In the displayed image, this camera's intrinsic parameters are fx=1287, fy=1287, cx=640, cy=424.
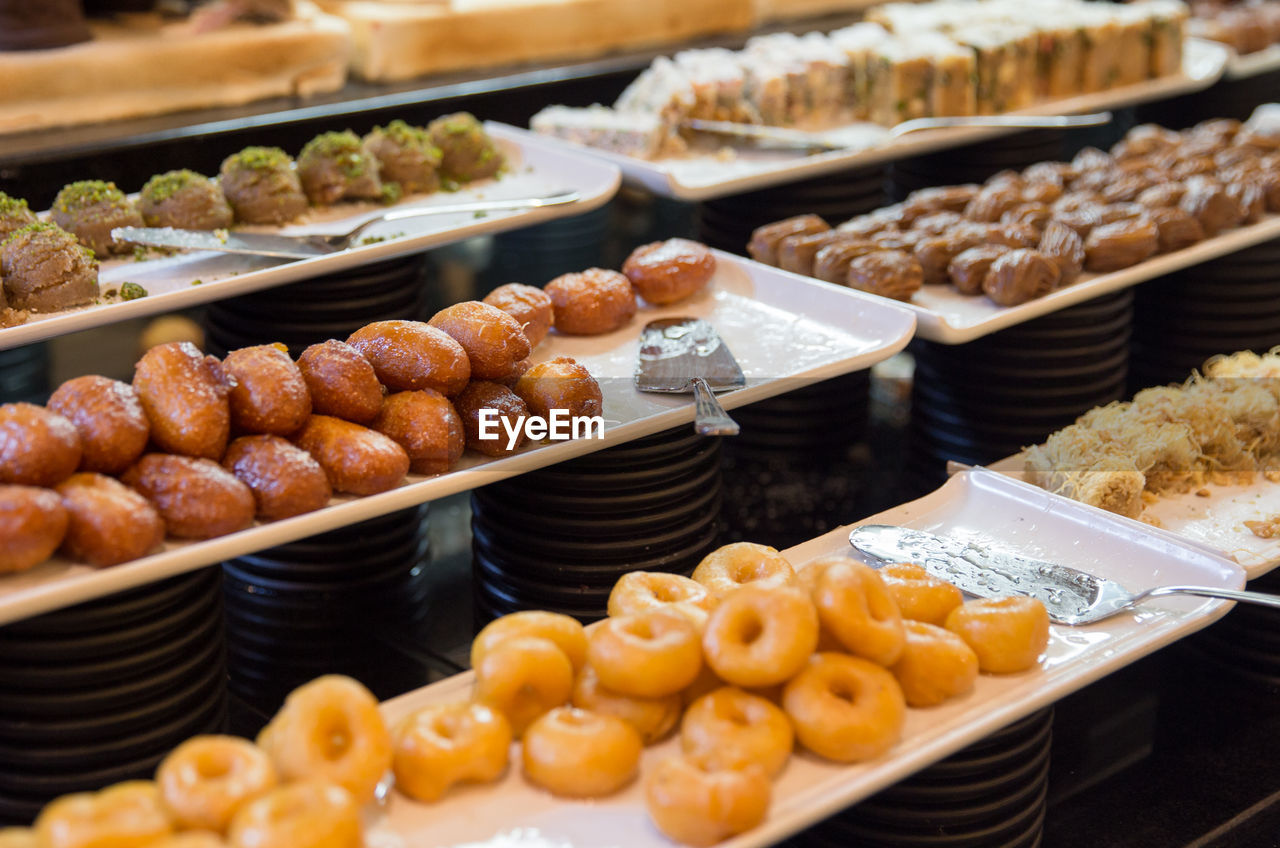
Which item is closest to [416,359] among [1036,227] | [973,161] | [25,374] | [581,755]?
[581,755]

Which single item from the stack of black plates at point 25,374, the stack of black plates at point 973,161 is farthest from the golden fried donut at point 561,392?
the stack of black plates at point 973,161

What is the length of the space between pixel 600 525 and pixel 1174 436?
Answer: 1270 millimetres

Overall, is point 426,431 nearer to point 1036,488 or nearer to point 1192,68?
point 1036,488

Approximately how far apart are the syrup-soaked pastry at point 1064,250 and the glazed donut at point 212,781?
2532 millimetres

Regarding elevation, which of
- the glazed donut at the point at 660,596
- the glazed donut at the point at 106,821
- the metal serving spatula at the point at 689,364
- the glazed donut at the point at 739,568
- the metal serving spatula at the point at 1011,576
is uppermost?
the metal serving spatula at the point at 689,364

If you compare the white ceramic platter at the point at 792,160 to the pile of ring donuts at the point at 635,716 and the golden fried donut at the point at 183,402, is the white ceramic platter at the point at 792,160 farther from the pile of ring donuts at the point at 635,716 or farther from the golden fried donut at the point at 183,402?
the pile of ring donuts at the point at 635,716

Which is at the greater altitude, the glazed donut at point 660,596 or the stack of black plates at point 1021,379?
the glazed donut at point 660,596

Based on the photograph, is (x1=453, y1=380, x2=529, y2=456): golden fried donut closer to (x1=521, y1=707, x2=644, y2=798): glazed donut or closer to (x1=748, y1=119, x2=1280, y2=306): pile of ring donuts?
(x1=521, y1=707, x2=644, y2=798): glazed donut

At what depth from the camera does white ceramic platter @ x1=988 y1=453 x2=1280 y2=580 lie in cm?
251

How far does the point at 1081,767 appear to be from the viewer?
2.70 meters

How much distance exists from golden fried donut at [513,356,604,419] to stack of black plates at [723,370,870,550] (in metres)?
1.22

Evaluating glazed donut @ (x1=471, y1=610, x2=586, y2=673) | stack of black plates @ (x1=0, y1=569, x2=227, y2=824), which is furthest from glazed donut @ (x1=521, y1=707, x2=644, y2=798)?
stack of black plates @ (x1=0, y1=569, x2=227, y2=824)

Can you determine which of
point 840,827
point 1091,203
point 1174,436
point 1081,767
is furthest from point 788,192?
point 840,827

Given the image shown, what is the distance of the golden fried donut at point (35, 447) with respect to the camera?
2.02 m
